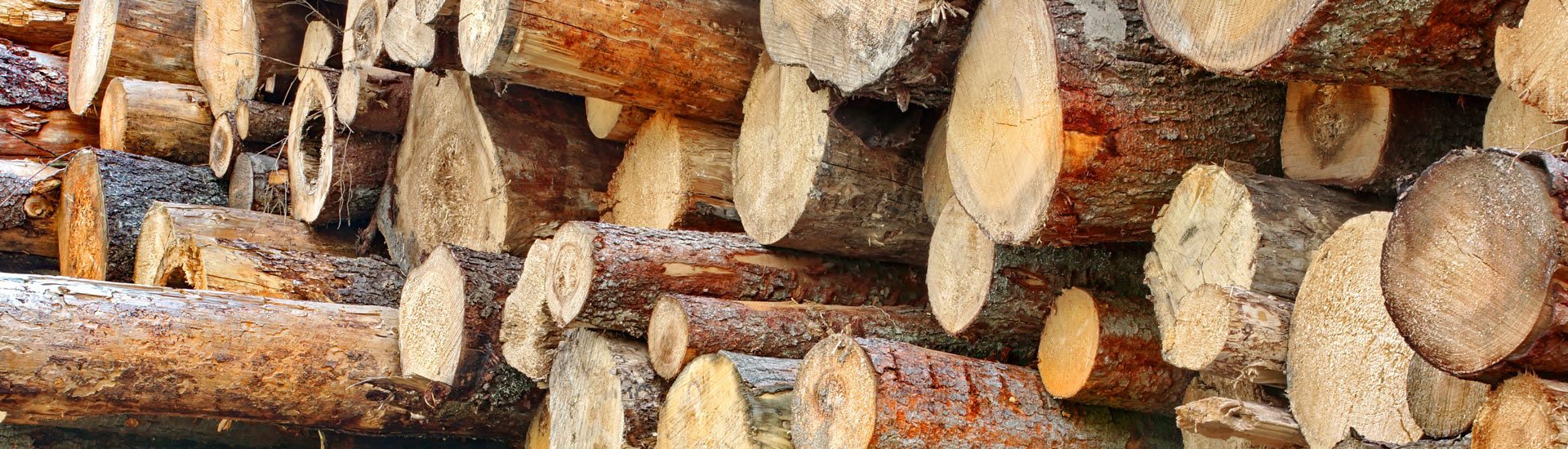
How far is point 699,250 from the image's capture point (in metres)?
2.69

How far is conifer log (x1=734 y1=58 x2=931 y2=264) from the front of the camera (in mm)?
2459

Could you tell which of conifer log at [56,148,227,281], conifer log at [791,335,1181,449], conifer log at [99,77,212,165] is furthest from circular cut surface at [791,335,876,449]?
conifer log at [99,77,212,165]

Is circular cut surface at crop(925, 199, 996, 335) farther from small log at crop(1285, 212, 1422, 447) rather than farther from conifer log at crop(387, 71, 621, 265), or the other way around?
conifer log at crop(387, 71, 621, 265)

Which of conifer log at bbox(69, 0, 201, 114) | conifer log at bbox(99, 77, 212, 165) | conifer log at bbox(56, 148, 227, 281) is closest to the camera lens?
conifer log at bbox(56, 148, 227, 281)

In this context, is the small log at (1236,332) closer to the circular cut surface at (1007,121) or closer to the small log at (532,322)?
the circular cut surface at (1007,121)

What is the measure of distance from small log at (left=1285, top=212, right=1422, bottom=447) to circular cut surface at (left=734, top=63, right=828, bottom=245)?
1109 mm

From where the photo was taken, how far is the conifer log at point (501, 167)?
333cm

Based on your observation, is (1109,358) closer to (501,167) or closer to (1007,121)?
(1007,121)

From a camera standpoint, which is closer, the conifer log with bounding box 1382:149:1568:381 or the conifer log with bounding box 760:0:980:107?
the conifer log with bounding box 1382:149:1568:381

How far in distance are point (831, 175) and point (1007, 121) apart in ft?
2.12

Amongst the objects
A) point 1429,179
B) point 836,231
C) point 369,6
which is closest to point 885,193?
point 836,231

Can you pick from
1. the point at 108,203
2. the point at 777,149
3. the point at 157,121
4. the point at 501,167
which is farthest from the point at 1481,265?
the point at 157,121

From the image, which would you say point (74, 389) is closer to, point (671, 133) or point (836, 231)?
point (671, 133)

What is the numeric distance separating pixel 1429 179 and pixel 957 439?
3.11 feet
